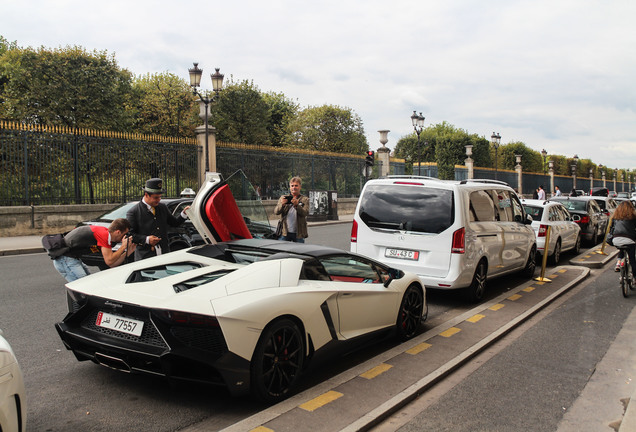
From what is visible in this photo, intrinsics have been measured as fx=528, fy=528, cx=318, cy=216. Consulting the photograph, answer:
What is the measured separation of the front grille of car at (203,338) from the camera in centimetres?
356

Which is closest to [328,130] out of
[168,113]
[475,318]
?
[168,113]

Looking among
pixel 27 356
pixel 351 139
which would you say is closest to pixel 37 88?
pixel 351 139

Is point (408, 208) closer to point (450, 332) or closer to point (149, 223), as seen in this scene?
point (450, 332)

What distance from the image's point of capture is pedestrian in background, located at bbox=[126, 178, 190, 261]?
20.1ft

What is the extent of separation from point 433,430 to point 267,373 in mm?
1236

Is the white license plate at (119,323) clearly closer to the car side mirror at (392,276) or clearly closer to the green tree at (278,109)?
the car side mirror at (392,276)

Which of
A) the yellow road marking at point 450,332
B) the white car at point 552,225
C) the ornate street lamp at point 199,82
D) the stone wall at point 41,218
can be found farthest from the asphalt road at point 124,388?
the ornate street lamp at point 199,82

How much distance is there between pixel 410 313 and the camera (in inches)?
229

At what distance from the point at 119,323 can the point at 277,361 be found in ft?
3.87

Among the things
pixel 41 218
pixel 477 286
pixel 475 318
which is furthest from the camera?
pixel 41 218

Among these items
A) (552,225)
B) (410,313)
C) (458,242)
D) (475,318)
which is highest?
(458,242)

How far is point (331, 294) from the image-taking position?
4.44 meters

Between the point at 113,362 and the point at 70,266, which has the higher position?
the point at 70,266

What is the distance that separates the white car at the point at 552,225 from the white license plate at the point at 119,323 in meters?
9.71
